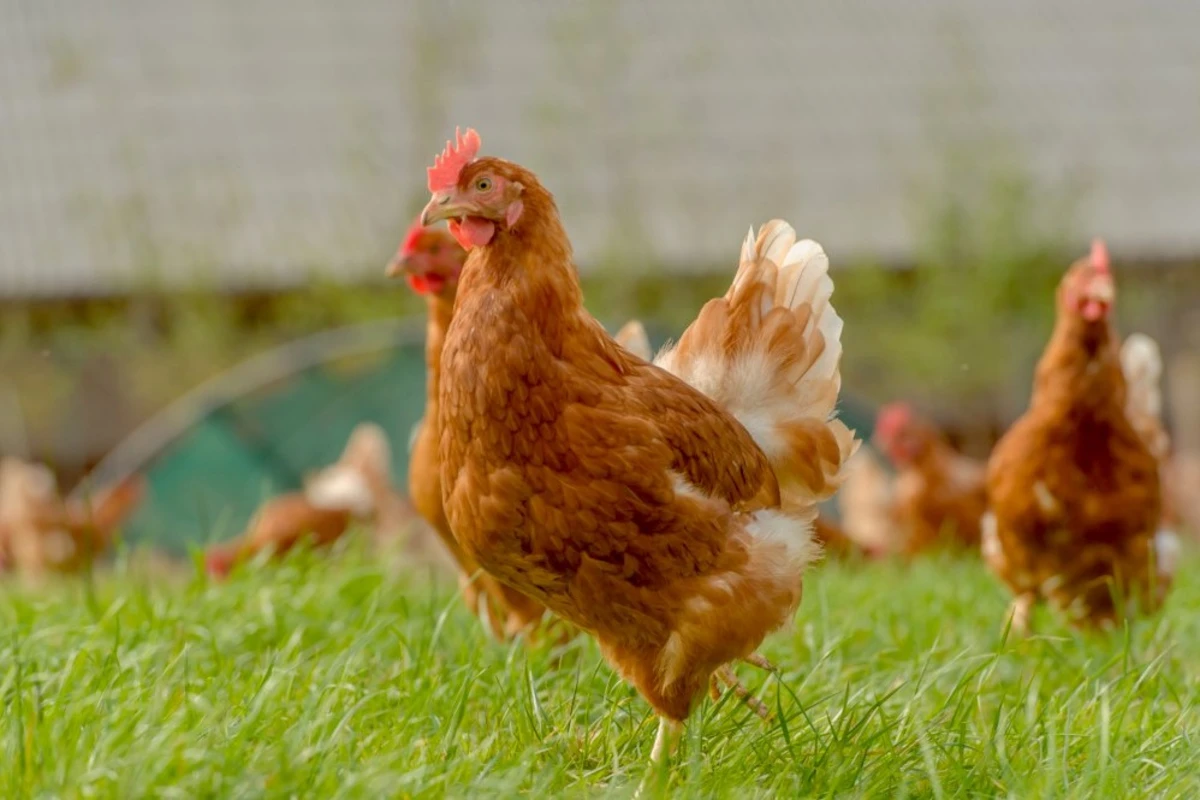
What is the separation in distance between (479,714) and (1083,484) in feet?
8.27

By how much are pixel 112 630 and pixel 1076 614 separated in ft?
10.6

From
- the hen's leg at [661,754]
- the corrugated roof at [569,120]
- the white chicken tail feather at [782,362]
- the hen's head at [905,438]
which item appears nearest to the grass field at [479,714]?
the hen's leg at [661,754]

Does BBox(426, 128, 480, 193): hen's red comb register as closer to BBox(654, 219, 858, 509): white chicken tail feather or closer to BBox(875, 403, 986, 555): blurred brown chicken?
BBox(654, 219, 858, 509): white chicken tail feather

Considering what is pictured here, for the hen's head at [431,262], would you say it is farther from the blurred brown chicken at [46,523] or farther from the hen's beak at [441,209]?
the blurred brown chicken at [46,523]

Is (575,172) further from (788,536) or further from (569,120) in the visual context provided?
(788,536)

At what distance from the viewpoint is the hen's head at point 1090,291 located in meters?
4.40

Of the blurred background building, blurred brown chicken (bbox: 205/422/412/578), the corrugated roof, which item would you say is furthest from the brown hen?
the corrugated roof

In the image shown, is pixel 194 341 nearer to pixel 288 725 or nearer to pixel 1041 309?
pixel 1041 309

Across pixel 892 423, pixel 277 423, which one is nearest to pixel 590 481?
pixel 892 423

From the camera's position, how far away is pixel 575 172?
11.7 meters

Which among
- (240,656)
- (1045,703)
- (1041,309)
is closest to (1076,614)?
(1045,703)

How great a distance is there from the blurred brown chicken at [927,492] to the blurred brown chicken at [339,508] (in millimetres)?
3193

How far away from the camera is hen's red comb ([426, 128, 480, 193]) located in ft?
8.64

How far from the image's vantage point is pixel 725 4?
1532cm
